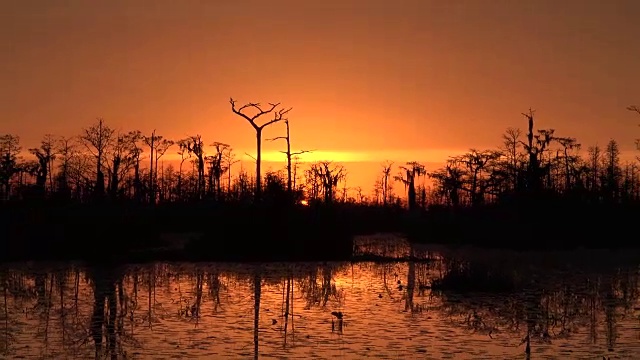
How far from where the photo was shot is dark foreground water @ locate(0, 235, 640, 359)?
43.5 feet

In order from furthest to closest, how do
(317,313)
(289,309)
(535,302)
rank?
(535,302), (289,309), (317,313)

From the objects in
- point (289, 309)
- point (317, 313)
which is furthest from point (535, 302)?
point (289, 309)

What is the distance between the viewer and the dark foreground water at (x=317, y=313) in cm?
1327

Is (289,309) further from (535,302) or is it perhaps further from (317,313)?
(535,302)

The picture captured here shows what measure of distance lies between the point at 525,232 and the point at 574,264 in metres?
9.31

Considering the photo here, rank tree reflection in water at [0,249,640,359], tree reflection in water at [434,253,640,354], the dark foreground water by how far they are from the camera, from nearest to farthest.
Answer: the dark foreground water, tree reflection in water at [0,249,640,359], tree reflection in water at [434,253,640,354]

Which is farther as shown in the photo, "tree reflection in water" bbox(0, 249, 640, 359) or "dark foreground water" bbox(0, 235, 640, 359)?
"tree reflection in water" bbox(0, 249, 640, 359)

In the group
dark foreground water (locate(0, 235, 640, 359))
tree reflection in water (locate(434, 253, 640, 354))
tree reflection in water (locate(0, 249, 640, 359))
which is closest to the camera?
dark foreground water (locate(0, 235, 640, 359))

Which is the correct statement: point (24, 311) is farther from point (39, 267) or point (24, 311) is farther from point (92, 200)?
point (92, 200)

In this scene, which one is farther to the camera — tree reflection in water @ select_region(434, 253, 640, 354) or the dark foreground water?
tree reflection in water @ select_region(434, 253, 640, 354)

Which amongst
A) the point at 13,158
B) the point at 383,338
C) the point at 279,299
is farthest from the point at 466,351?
the point at 13,158

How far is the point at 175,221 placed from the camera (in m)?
47.2

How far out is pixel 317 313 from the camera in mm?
17422

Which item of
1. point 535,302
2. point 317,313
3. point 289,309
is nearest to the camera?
point 317,313
